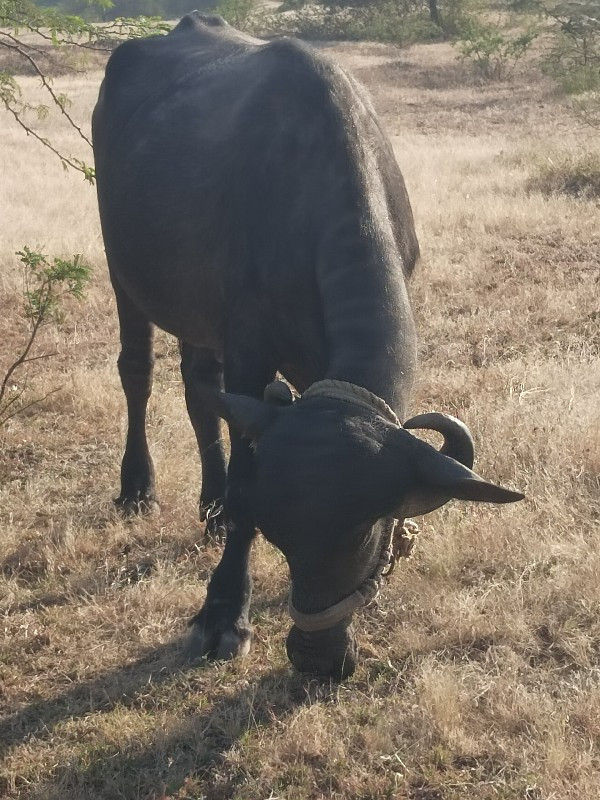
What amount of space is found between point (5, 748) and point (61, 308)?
5839 mm

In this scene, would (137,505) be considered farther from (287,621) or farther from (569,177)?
(569,177)

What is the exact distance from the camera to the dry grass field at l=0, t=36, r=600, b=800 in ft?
10.9

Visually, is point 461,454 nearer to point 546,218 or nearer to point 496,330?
point 496,330

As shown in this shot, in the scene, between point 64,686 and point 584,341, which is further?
point 584,341

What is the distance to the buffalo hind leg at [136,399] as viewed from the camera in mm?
5574

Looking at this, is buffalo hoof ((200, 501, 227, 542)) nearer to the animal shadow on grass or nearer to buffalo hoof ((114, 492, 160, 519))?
buffalo hoof ((114, 492, 160, 519))

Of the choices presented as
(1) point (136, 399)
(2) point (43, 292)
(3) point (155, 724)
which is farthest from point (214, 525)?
(2) point (43, 292)

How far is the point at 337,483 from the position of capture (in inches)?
105

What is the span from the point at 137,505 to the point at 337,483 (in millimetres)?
3037

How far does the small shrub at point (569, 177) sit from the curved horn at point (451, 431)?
10.7 meters

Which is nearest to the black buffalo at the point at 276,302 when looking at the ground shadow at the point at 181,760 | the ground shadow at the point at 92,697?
the ground shadow at the point at 92,697

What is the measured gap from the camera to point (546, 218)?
37.1 ft

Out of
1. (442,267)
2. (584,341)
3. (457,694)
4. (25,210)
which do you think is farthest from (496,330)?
(25,210)

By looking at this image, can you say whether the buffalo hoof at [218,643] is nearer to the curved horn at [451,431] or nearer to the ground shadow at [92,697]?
the ground shadow at [92,697]
